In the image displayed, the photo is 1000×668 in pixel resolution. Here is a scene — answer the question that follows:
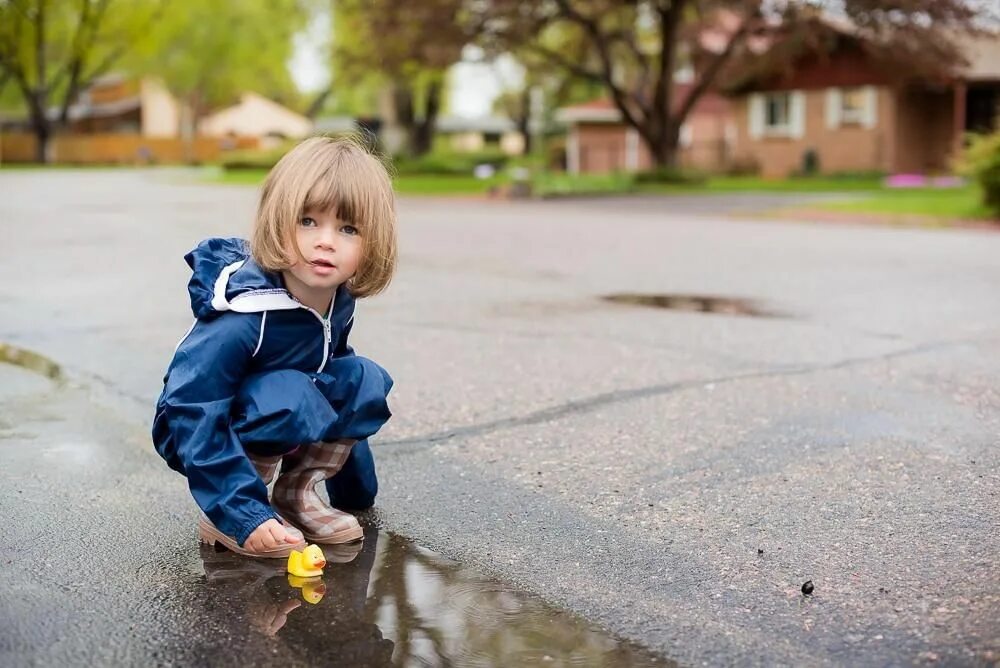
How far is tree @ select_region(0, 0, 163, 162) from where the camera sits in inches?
2259

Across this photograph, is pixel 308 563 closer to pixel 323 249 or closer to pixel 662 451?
pixel 323 249

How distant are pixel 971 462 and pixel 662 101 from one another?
27.5 m

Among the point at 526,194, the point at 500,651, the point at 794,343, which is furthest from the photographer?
the point at 526,194

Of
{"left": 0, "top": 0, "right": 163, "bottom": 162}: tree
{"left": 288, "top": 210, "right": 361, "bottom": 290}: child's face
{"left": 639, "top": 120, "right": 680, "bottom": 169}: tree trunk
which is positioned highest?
{"left": 0, "top": 0, "right": 163, "bottom": 162}: tree

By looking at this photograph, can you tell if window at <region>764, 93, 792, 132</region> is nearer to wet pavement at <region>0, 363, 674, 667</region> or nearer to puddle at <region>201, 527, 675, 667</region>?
wet pavement at <region>0, 363, 674, 667</region>

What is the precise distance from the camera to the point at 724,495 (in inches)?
146

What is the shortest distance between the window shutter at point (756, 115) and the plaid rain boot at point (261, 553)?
38.7m

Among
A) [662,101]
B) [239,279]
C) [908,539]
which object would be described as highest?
[662,101]

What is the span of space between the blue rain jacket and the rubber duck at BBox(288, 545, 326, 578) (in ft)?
0.47

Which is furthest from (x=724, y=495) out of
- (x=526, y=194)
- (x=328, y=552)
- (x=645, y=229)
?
(x=526, y=194)

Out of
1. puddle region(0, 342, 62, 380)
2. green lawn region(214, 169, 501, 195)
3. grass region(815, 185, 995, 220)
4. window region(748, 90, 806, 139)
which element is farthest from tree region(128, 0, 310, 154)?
puddle region(0, 342, 62, 380)

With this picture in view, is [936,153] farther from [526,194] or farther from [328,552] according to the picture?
[328,552]

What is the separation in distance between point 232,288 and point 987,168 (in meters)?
16.2

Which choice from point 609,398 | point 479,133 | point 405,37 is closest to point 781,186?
point 405,37
